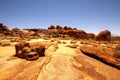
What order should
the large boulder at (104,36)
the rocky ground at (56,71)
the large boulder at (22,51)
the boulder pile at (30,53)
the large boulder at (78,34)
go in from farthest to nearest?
the large boulder at (78,34) < the large boulder at (104,36) < the large boulder at (22,51) < the boulder pile at (30,53) < the rocky ground at (56,71)

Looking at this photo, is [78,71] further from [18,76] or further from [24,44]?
Result: [24,44]

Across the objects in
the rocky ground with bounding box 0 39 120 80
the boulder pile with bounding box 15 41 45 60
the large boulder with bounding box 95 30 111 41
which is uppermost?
the large boulder with bounding box 95 30 111 41

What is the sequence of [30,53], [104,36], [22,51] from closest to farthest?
[30,53], [22,51], [104,36]

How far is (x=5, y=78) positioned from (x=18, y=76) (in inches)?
25.0

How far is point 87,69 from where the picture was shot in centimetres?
852

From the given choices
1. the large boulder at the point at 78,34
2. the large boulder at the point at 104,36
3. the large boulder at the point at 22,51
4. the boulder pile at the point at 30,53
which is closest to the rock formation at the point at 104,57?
the boulder pile at the point at 30,53

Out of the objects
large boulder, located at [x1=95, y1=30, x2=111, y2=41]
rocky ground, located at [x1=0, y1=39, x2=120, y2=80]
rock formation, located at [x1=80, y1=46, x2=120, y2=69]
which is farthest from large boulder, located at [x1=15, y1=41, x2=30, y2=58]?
large boulder, located at [x1=95, y1=30, x2=111, y2=41]

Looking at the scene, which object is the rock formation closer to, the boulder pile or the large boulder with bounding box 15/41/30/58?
the boulder pile


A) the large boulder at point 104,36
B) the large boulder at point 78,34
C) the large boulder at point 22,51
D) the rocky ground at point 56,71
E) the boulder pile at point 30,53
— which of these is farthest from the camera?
the large boulder at point 78,34

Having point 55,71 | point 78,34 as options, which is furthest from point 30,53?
point 78,34

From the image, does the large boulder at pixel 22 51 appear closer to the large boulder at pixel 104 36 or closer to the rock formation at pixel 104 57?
the rock formation at pixel 104 57

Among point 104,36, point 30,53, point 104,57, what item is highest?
point 104,36

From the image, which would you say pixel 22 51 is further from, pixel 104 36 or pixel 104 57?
pixel 104 36

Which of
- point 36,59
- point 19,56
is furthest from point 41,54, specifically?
point 19,56
